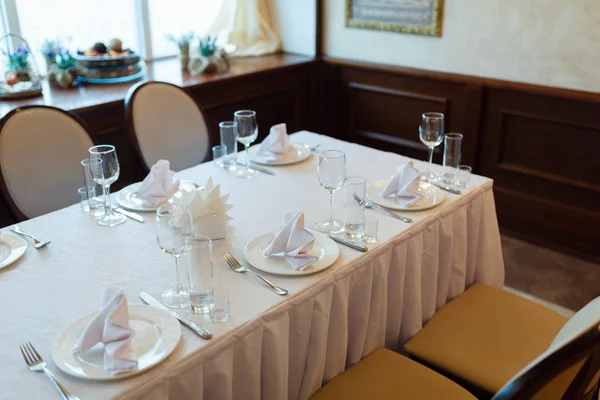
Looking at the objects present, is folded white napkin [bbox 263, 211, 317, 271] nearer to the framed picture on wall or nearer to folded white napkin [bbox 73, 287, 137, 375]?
folded white napkin [bbox 73, 287, 137, 375]

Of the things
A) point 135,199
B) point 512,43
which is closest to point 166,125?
point 135,199

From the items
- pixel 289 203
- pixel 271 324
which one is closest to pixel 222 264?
pixel 271 324

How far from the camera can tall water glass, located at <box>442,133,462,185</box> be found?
1900 mm

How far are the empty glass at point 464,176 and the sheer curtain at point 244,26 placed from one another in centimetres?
213

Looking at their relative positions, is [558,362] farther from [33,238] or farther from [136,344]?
[33,238]

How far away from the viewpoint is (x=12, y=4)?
2840 millimetres

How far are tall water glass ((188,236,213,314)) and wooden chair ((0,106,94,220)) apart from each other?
3.13 ft

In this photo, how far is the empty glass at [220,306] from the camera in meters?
1.23

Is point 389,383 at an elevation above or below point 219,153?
below

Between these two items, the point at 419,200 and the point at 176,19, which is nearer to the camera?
the point at 419,200

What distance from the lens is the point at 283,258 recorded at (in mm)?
1446

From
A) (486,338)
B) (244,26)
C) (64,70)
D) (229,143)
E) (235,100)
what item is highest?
(244,26)

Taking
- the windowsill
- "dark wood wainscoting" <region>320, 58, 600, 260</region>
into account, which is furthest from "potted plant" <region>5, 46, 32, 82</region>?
"dark wood wainscoting" <region>320, 58, 600, 260</region>

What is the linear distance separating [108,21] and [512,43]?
2.07 m
